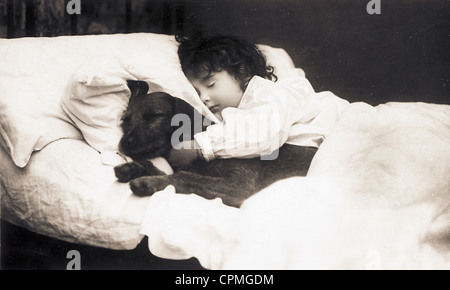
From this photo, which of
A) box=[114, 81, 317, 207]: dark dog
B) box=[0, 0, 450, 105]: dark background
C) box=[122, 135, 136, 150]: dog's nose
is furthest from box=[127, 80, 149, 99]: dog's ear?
box=[0, 0, 450, 105]: dark background

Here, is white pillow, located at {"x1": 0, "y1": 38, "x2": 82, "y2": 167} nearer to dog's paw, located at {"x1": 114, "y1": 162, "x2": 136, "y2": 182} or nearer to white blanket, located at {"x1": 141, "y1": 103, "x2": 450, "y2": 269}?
dog's paw, located at {"x1": 114, "y1": 162, "x2": 136, "y2": 182}

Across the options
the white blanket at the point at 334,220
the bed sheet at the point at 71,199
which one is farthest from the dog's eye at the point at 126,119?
the white blanket at the point at 334,220

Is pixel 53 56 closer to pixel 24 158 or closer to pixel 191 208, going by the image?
pixel 24 158

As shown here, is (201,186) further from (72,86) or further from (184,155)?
(72,86)

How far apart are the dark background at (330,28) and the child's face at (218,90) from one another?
0.13 meters

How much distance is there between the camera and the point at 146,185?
40.0 inches

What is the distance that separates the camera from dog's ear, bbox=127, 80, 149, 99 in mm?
1166

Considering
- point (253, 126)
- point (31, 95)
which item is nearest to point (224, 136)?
point (253, 126)

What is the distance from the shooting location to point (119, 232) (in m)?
0.98

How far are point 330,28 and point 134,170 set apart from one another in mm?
664

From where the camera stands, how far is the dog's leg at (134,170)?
1046 millimetres

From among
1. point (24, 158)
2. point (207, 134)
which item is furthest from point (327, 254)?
point (24, 158)

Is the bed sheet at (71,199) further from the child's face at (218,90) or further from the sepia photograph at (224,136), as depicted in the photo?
the child's face at (218,90)
